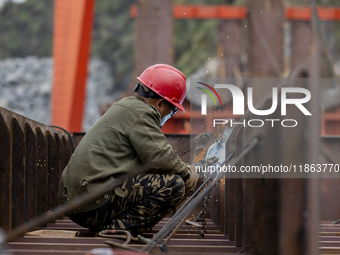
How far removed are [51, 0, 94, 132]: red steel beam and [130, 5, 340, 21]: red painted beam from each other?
1.73m

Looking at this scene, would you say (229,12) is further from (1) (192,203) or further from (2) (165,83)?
(1) (192,203)

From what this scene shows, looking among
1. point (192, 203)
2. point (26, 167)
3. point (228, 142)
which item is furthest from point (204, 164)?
point (26, 167)

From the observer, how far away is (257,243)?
1767mm

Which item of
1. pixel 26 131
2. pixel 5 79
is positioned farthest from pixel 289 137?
pixel 5 79

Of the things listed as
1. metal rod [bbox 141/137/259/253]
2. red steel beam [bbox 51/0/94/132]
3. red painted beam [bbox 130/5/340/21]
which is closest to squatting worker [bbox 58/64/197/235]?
metal rod [bbox 141/137/259/253]

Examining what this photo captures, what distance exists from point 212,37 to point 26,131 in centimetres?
2060

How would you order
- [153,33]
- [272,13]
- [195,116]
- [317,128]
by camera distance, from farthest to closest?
1. [195,116]
2. [153,33]
3. [272,13]
4. [317,128]

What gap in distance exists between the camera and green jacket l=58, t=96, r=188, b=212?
249 centimetres

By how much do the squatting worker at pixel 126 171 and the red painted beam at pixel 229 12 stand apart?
5470 mm

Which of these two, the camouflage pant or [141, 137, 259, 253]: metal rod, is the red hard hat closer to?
the camouflage pant

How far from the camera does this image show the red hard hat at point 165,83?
284cm

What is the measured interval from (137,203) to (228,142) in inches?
32.1

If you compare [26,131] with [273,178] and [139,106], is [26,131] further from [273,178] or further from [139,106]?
[273,178]

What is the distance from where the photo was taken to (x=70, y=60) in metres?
6.95
